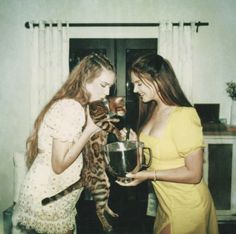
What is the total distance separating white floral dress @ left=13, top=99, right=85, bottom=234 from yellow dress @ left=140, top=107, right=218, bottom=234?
375 mm

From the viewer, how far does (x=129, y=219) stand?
10.7 ft

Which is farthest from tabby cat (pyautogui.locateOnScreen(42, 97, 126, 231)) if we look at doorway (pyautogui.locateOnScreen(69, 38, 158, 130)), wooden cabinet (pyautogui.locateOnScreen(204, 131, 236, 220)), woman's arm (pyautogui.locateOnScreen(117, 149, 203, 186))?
doorway (pyautogui.locateOnScreen(69, 38, 158, 130))

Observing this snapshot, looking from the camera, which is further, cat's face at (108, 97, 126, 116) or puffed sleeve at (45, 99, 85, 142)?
cat's face at (108, 97, 126, 116)

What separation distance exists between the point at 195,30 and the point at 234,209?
7.08 ft

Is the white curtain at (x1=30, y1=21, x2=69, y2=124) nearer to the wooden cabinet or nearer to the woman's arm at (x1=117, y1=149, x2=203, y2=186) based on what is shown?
the wooden cabinet

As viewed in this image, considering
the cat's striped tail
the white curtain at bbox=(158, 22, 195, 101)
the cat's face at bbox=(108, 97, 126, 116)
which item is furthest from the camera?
the white curtain at bbox=(158, 22, 195, 101)

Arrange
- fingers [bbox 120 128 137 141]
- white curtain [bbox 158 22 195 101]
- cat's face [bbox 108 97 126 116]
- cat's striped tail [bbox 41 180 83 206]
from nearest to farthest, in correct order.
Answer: cat's striped tail [bbox 41 180 83 206] → fingers [bbox 120 128 137 141] → cat's face [bbox 108 97 126 116] → white curtain [bbox 158 22 195 101]

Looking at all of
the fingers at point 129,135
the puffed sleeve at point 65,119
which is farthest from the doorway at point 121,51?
the puffed sleeve at point 65,119

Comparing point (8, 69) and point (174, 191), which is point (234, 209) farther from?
point (8, 69)

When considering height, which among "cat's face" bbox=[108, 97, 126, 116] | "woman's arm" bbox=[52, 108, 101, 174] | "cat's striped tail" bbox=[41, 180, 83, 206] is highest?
"cat's face" bbox=[108, 97, 126, 116]

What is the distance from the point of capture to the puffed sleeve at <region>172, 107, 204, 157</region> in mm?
1241

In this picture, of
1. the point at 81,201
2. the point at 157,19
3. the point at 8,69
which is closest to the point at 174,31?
the point at 157,19

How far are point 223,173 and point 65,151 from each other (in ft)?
7.73

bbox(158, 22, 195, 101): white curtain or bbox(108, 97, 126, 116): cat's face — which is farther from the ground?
bbox(158, 22, 195, 101): white curtain
